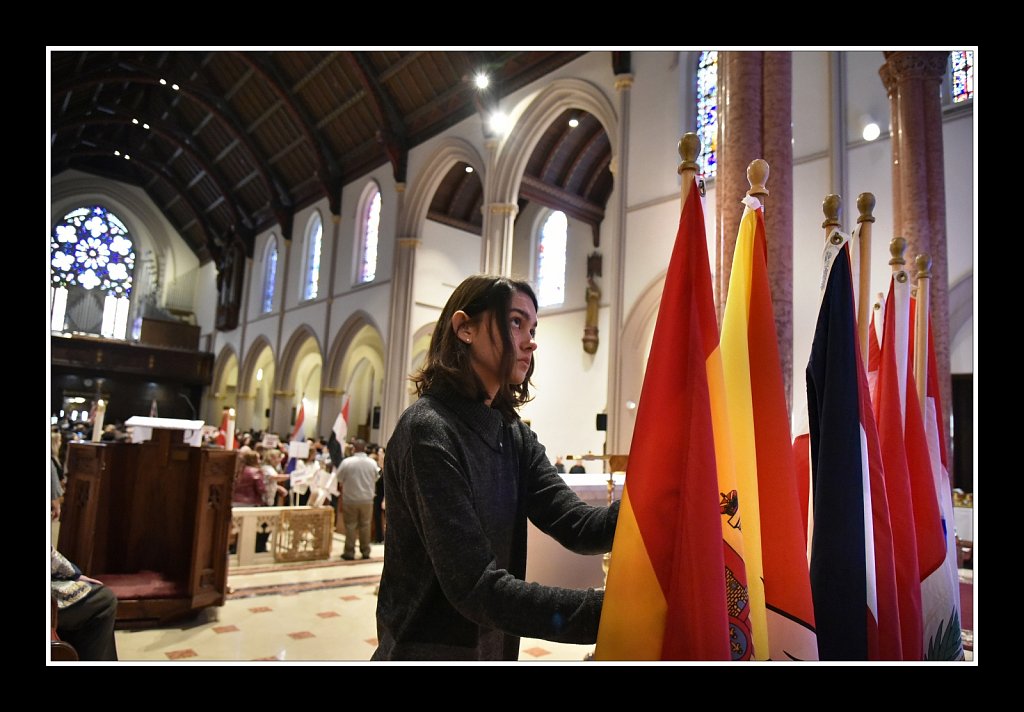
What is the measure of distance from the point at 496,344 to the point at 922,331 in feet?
6.71

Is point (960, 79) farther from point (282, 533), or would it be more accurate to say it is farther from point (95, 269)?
point (95, 269)

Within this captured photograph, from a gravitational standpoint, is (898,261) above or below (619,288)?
below

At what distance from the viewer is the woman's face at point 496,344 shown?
1252mm

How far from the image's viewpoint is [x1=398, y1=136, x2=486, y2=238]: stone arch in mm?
12993

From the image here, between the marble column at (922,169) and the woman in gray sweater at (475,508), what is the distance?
4.90 metres

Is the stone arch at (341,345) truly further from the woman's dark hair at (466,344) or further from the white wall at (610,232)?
the woman's dark hair at (466,344)

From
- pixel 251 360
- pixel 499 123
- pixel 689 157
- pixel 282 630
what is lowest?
pixel 282 630

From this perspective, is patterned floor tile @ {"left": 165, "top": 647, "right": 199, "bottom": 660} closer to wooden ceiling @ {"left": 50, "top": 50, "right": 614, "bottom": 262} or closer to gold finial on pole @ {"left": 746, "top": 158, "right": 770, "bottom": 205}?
gold finial on pole @ {"left": 746, "top": 158, "right": 770, "bottom": 205}

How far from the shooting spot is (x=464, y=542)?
3.34ft

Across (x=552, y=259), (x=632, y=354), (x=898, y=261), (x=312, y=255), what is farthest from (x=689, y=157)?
(x=312, y=255)

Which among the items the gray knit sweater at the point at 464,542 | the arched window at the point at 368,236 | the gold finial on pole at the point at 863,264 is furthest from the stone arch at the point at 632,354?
the arched window at the point at 368,236

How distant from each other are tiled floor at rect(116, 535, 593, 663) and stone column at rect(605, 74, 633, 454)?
4246 millimetres

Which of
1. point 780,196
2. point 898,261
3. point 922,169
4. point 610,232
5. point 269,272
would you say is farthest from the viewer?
point 269,272

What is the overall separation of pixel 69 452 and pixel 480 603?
424 cm
